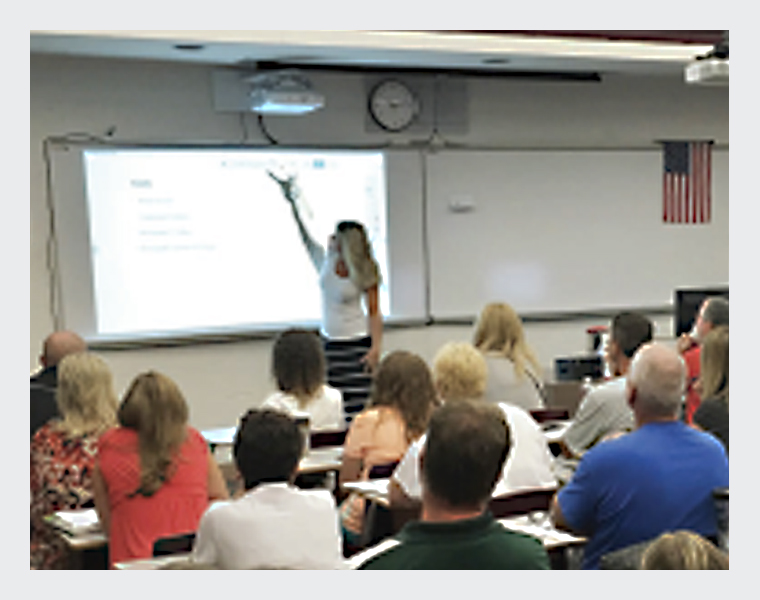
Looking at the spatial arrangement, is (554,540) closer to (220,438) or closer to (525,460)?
(525,460)

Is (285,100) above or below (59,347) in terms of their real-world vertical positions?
above

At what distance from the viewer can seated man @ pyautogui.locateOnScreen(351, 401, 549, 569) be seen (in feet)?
6.40

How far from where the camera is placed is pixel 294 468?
8.58ft

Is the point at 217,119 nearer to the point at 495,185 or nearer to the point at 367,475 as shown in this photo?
the point at 495,185

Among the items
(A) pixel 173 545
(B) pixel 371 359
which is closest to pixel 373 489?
(A) pixel 173 545

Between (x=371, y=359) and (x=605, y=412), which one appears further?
(x=371, y=359)

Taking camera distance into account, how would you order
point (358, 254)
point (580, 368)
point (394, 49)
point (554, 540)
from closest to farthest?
point (554, 540)
point (394, 49)
point (358, 254)
point (580, 368)

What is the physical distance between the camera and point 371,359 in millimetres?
6711

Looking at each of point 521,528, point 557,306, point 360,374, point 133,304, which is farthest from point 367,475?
point 557,306

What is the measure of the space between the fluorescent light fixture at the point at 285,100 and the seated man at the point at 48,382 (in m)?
2.56

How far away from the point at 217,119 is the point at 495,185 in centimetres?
235

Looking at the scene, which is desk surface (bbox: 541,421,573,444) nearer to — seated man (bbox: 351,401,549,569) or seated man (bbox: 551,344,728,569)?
seated man (bbox: 551,344,728,569)

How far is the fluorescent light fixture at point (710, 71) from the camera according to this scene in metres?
5.68

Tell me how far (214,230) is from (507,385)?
2.99 metres
